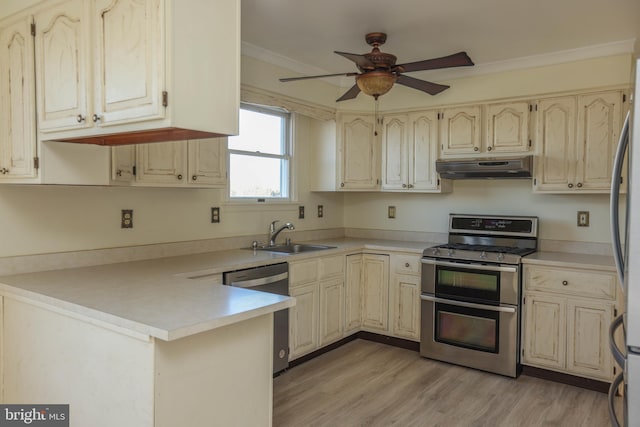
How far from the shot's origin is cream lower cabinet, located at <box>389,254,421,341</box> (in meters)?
3.94

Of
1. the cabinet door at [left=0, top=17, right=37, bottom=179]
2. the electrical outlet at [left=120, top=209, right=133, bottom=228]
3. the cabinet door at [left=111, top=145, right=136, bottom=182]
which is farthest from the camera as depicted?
the electrical outlet at [left=120, top=209, right=133, bottom=228]

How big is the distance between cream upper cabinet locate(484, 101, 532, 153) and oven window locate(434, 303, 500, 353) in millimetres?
1366

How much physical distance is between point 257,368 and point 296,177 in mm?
2557

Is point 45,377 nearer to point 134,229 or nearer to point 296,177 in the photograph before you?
point 134,229

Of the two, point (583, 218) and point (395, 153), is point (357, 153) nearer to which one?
point (395, 153)

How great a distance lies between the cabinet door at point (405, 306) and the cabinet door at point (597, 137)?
1.52m

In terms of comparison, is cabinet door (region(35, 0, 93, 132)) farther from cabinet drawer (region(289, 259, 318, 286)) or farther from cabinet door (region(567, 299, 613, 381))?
cabinet door (region(567, 299, 613, 381))

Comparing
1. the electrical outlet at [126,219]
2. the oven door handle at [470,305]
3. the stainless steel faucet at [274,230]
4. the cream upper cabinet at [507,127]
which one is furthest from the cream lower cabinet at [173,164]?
the cream upper cabinet at [507,127]

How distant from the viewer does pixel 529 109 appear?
373 cm

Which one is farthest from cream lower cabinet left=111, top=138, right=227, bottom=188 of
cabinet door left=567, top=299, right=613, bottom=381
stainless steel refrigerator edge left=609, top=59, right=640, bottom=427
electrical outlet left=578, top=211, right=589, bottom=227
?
electrical outlet left=578, top=211, right=589, bottom=227

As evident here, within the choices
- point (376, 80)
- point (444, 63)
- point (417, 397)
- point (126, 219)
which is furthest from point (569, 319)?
point (126, 219)

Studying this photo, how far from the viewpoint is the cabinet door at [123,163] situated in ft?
8.24

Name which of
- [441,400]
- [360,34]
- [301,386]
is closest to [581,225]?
[441,400]

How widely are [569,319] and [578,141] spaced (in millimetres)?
1354
